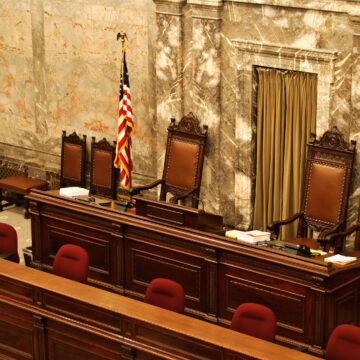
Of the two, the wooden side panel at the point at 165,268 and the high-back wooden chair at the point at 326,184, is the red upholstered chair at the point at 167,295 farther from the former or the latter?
the high-back wooden chair at the point at 326,184

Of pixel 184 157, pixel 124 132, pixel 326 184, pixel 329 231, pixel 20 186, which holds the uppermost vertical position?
pixel 124 132

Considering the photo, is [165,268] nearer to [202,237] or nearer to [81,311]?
[202,237]

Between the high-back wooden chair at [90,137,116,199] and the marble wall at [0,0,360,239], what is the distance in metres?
0.32

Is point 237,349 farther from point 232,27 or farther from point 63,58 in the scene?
point 63,58

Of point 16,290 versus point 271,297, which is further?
point 271,297

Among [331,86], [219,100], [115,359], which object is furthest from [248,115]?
[115,359]

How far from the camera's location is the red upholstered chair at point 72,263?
26.4 ft

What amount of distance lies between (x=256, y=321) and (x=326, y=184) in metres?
2.97

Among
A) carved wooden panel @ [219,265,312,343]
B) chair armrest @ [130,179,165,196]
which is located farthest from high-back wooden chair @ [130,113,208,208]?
carved wooden panel @ [219,265,312,343]

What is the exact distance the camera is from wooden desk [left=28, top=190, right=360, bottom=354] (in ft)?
25.1

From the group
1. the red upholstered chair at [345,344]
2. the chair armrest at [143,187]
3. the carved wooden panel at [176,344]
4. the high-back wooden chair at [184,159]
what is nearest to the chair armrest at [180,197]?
the high-back wooden chair at [184,159]

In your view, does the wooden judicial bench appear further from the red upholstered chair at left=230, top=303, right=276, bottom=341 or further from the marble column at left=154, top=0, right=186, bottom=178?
the marble column at left=154, top=0, right=186, bottom=178

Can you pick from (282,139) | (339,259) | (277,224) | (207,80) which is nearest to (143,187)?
(207,80)

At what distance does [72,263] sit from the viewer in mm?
8109
